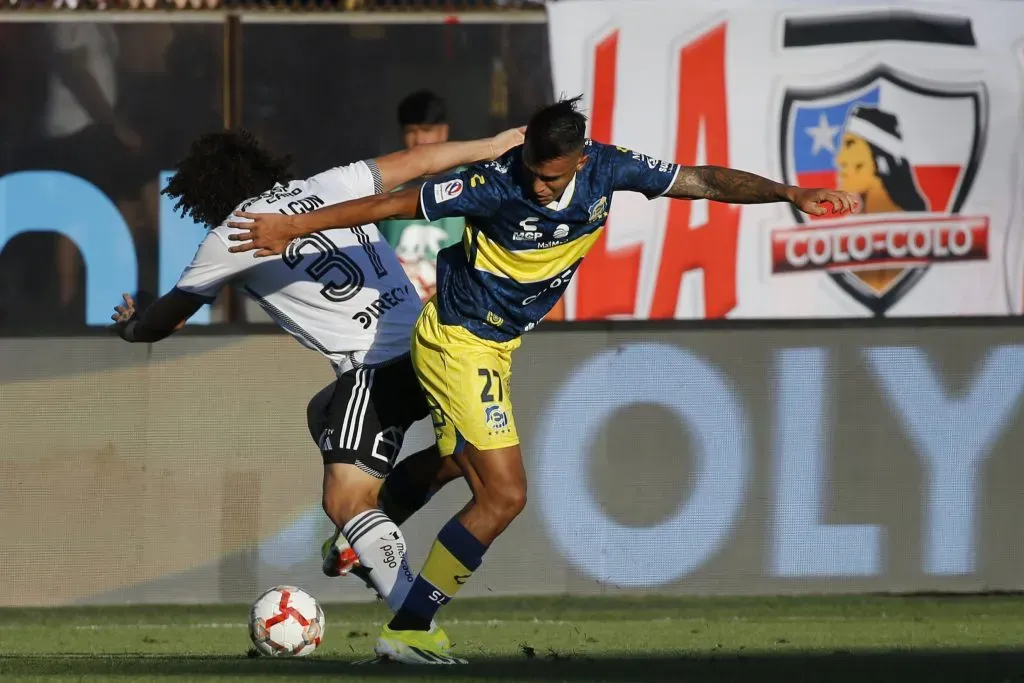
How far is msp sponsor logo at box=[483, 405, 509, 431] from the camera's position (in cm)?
634

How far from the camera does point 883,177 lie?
1284cm

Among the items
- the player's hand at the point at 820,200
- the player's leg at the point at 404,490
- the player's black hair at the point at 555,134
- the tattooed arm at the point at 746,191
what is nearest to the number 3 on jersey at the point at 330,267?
the player's leg at the point at 404,490

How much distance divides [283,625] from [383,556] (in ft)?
1.67

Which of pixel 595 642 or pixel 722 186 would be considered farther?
pixel 595 642

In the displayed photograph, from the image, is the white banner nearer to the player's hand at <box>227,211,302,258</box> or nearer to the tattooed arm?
the tattooed arm

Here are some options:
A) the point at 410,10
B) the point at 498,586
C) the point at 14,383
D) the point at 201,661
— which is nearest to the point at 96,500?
the point at 14,383

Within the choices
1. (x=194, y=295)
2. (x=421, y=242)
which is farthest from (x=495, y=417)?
(x=421, y=242)

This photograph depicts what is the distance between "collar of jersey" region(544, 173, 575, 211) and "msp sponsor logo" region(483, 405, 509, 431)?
77cm

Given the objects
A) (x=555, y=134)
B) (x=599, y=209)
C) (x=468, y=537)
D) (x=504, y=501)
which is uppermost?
(x=555, y=134)

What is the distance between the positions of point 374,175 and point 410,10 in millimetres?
5644

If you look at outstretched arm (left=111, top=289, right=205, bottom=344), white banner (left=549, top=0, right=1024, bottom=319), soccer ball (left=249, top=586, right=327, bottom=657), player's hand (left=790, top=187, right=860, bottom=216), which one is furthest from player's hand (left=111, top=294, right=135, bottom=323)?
white banner (left=549, top=0, right=1024, bottom=319)

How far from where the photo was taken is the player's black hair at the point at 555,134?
5.88 meters

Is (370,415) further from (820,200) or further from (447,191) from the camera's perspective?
(820,200)

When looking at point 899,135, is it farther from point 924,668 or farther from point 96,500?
point 924,668
